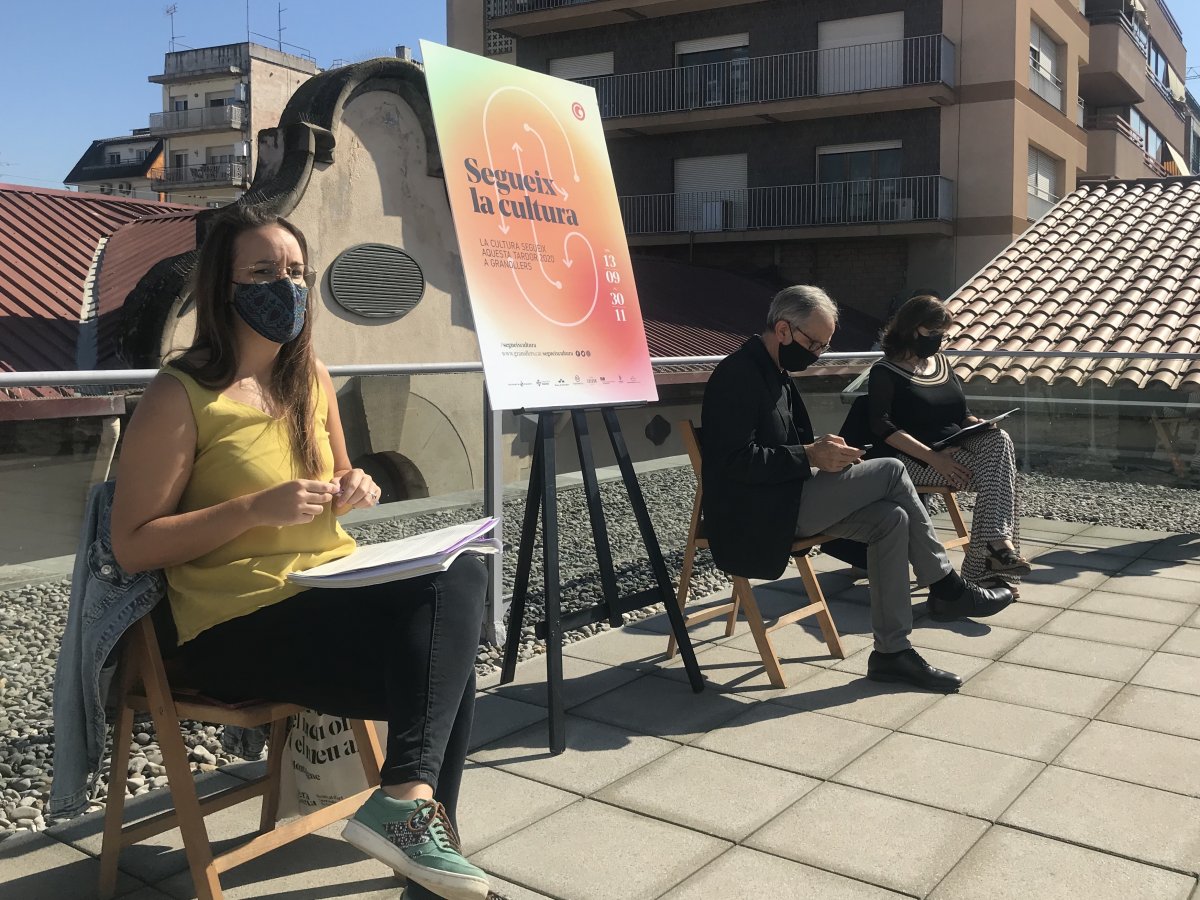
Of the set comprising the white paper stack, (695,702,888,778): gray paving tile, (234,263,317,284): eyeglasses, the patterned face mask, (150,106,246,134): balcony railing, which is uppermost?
(150,106,246,134): balcony railing

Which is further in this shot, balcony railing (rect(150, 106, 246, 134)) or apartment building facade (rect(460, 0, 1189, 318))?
balcony railing (rect(150, 106, 246, 134))

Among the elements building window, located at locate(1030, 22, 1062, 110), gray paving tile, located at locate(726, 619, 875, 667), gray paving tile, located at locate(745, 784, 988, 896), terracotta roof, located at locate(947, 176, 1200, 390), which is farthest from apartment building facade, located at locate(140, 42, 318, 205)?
gray paving tile, located at locate(745, 784, 988, 896)

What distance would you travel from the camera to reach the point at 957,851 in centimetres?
268

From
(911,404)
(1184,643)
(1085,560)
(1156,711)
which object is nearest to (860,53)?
(1085,560)

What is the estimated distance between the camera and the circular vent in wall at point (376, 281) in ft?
44.7

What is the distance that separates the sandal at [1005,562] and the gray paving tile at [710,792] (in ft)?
7.21

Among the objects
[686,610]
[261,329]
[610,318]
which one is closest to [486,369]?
[610,318]

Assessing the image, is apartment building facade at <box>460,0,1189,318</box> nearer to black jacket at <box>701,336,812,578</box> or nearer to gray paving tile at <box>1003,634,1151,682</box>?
gray paving tile at <box>1003,634,1151,682</box>

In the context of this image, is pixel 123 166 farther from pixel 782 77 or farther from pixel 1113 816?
pixel 1113 816

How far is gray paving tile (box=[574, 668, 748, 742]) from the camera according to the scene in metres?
3.60

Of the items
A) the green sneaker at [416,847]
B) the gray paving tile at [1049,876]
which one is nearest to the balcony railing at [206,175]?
the green sneaker at [416,847]

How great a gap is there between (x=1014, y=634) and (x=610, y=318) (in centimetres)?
218

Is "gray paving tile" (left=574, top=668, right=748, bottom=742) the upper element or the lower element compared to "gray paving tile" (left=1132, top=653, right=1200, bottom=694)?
lower

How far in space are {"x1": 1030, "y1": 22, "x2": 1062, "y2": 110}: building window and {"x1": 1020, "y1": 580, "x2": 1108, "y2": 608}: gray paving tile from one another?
71.7 feet
